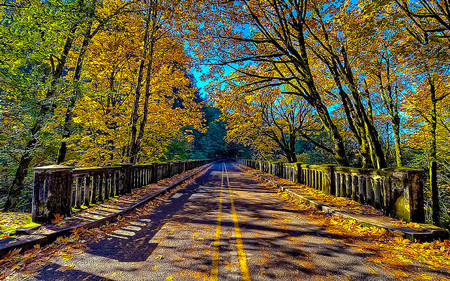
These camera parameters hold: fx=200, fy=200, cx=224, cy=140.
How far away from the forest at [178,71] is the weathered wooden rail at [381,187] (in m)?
1.96

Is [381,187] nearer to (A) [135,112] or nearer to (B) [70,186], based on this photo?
(B) [70,186]

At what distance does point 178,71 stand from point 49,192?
1215 cm

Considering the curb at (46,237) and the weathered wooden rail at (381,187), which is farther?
the weathered wooden rail at (381,187)

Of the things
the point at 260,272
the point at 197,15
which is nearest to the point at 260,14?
the point at 197,15

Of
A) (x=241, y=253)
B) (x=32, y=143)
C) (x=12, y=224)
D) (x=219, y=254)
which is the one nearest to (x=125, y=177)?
(x=12, y=224)

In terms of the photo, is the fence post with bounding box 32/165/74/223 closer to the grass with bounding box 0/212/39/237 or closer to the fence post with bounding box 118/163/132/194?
the grass with bounding box 0/212/39/237

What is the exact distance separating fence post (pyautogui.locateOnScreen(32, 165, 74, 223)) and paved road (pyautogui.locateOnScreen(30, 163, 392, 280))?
1608mm

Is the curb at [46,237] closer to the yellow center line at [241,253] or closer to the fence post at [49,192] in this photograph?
the fence post at [49,192]

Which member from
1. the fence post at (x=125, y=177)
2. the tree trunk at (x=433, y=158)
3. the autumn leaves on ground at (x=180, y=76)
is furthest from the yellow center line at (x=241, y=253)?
the tree trunk at (x=433, y=158)

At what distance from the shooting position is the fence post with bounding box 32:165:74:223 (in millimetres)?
4527

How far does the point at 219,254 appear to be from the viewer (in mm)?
3488

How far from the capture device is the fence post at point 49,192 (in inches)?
178

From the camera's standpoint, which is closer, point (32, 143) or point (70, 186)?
point (70, 186)

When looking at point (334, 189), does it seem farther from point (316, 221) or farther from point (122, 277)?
point (122, 277)
